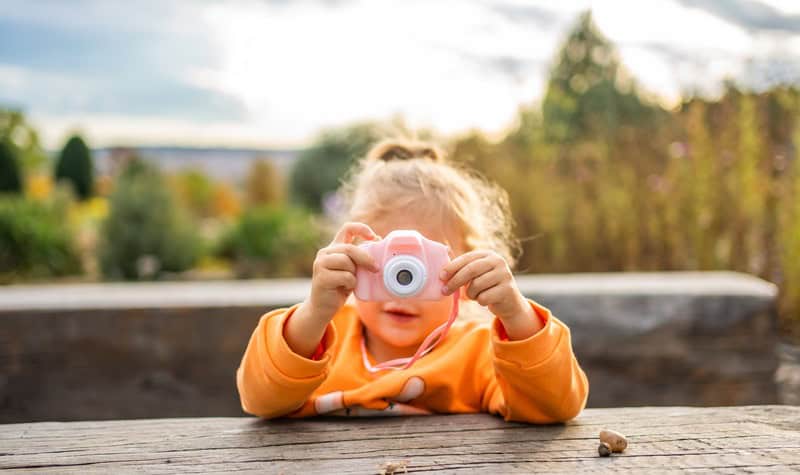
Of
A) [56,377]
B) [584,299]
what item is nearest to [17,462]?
[56,377]

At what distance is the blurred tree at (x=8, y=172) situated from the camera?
14.6 meters

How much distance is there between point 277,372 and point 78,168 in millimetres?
18169

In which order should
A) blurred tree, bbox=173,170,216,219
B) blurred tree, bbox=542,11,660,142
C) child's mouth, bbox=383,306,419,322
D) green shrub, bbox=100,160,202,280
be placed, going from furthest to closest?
blurred tree, bbox=542,11,660,142 → blurred tree, bbox=173,170,216,219 → green shrub, bbox=100,160,202,280 → child's mouth, bbox=383,306,419,322

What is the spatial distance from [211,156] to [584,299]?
30558 millimetres

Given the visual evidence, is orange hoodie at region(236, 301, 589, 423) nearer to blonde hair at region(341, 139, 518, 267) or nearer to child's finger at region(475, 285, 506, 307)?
child's finger at region(475, 285, 506, 307)

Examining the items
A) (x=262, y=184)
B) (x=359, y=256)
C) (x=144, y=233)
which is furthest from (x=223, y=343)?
(x=262, y=184)

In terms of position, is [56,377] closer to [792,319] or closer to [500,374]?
[500,374]

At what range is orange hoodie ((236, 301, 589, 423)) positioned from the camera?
1.49 m

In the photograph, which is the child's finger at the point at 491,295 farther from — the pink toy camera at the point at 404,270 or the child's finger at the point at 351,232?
the child's finger at the point at 351,232

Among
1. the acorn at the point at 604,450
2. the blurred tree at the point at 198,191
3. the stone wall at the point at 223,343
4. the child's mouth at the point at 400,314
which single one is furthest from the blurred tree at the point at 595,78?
the acorn at the point at 604,450

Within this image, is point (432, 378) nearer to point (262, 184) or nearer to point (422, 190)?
point (422, 190)

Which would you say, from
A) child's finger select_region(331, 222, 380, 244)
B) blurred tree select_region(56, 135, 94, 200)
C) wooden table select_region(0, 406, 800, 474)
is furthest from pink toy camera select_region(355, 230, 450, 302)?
blurred tree select_region(56, 135, 94, 200)

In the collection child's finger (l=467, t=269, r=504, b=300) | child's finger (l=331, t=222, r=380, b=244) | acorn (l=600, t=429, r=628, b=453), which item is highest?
child's finger (l=331, t=222, r=380, b=244)

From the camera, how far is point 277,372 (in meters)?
1.54
